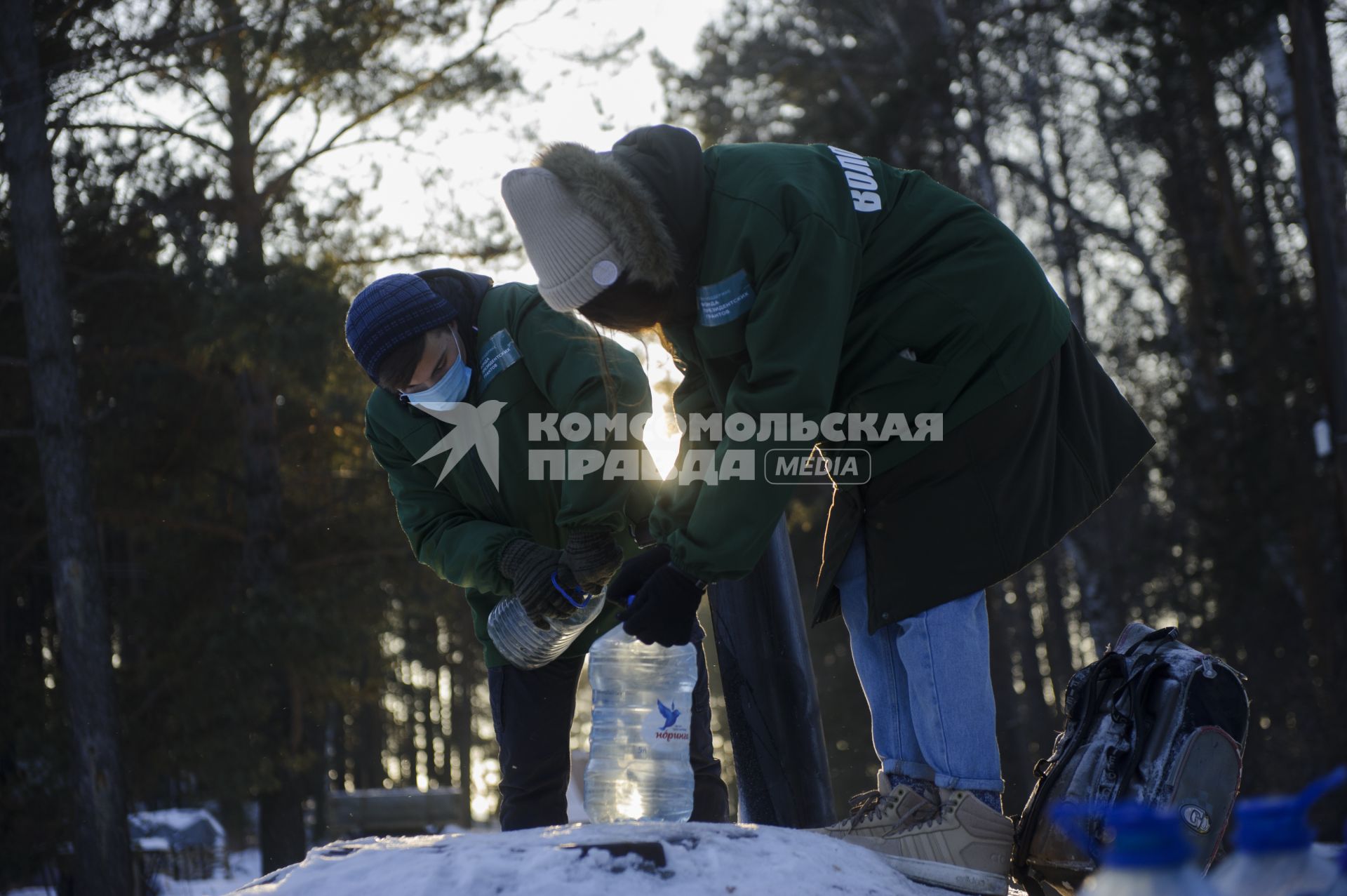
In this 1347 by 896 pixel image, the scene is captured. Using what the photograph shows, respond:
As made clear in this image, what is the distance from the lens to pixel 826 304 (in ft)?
8.27

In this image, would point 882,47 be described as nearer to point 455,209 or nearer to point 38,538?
point 455,209

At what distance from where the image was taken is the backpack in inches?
104

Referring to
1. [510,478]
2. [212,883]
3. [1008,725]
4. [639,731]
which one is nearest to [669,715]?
[639,731]

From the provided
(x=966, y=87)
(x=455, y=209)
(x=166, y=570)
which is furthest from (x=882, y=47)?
(x=166, y=570)

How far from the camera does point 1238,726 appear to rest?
2719mm

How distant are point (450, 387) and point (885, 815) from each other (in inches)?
67.7

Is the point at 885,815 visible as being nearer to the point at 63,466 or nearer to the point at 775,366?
the point at 775,366

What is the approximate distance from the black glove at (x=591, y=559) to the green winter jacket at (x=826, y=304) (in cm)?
57

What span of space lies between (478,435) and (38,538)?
42.7 feet

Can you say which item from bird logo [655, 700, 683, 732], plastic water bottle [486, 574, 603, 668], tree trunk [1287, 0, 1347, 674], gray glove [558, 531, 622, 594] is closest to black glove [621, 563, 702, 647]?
gray glove [558, 531, 622, 594]

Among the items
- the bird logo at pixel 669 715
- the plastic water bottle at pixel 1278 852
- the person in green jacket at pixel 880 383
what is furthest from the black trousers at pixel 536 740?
the plastic water bottle at pixel 1278 852

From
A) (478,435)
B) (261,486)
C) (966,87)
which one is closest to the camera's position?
(478,435)

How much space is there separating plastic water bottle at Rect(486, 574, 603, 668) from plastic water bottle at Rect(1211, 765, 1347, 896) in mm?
2153

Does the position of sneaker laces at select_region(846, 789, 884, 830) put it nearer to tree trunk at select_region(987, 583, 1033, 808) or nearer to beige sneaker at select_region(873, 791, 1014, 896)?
beige sneaker at select_region(873, 791, 1014, 896)
